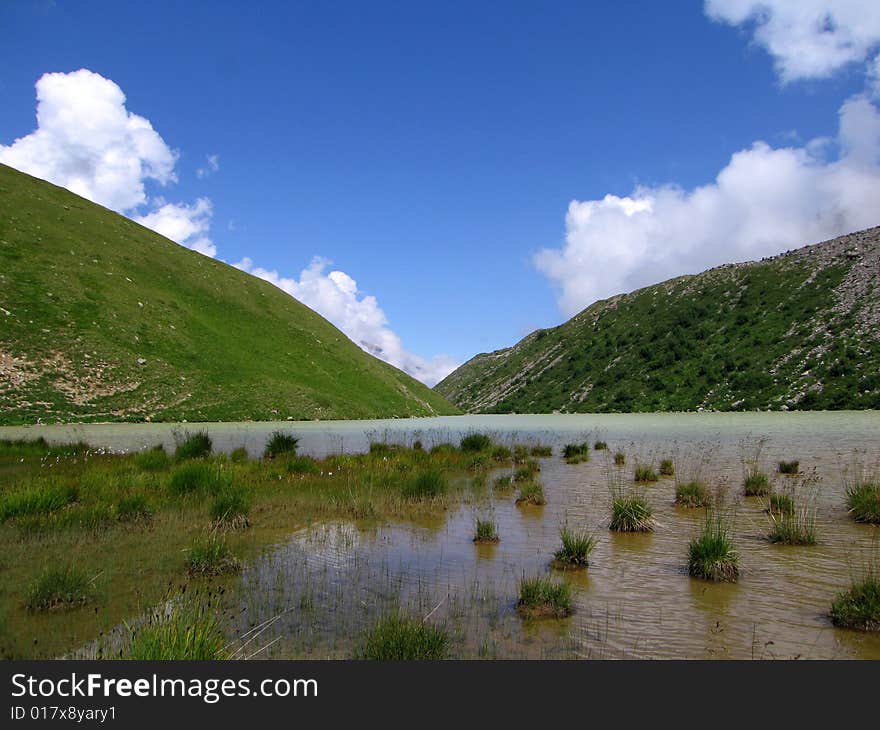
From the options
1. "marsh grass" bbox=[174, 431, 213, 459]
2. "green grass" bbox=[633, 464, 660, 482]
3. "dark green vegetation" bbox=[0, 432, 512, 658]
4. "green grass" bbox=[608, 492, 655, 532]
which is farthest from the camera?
"marsh grass" bbox=[174, 431, 213, 459]

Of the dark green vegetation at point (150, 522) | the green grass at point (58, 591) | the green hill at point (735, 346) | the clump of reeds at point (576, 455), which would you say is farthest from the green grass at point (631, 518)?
the green hill at point (735, 346)

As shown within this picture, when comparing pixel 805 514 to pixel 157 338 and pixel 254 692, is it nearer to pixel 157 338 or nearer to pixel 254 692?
pixel 254 692

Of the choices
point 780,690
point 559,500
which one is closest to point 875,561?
point 780,690

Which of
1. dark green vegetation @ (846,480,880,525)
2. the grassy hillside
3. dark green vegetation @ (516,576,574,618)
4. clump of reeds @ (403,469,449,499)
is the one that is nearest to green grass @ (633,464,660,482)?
dark green vegetation @ (846,480,880,525)

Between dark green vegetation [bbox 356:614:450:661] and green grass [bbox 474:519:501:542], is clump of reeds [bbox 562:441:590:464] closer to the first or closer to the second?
green grass [bbox 474:519:501:542]

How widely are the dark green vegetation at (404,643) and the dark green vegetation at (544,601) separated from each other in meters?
1.61

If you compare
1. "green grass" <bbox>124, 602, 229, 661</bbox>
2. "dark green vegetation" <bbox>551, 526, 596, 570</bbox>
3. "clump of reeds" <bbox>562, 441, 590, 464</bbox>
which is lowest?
"clump of reeds" <bbox>562, 441, 590, 464</bbox>

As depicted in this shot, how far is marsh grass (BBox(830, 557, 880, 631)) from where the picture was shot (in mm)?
5914

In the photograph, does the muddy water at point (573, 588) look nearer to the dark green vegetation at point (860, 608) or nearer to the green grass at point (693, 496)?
the dark green vegetation at point (860, 608)

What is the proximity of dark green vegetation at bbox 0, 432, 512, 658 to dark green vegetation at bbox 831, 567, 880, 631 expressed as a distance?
6823mm

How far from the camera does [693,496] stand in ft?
44.8

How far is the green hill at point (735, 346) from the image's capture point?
99250 millimetres

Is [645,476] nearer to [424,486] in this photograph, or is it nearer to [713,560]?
[424,486]

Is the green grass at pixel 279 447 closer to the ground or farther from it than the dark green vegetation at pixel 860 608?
farther from it
